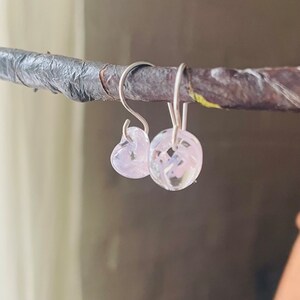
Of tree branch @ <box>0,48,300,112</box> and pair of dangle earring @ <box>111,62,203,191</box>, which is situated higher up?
tree branch @ <box>0,48,300,112</box>

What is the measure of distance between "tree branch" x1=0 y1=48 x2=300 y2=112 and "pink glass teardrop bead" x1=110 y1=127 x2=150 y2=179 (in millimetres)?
33

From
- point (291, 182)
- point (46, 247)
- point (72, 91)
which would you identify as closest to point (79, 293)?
point (46, 247)

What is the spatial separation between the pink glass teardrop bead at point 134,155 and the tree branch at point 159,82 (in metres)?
0.03

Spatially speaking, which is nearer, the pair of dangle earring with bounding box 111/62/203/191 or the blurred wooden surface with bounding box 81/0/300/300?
the pair of dangle earring with bounding box 111/62/203/191

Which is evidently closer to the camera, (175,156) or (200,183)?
(175,156)

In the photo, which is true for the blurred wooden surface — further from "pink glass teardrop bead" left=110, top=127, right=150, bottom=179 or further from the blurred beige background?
"pink glass teardrop bead" left=110, top=127, right=150, bottom=179

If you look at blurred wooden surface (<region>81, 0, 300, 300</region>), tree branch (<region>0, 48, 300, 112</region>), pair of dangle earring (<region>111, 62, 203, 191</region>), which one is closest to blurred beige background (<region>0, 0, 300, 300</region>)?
blurred wooden surface (<region>81, 0, 300, 300</region>)

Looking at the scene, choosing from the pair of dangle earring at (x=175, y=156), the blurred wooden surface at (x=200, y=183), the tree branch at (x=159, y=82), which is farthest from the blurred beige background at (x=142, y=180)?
the pair of dangle earring at (x=175, y=156)

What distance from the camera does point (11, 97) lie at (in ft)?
2.49

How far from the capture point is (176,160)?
36cm

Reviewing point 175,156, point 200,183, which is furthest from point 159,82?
point 200,183

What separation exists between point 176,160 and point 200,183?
A: 0.43 meters

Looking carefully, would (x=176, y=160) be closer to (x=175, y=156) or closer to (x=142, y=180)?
(x=175, y=156)

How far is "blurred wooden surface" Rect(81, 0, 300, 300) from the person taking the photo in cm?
74
